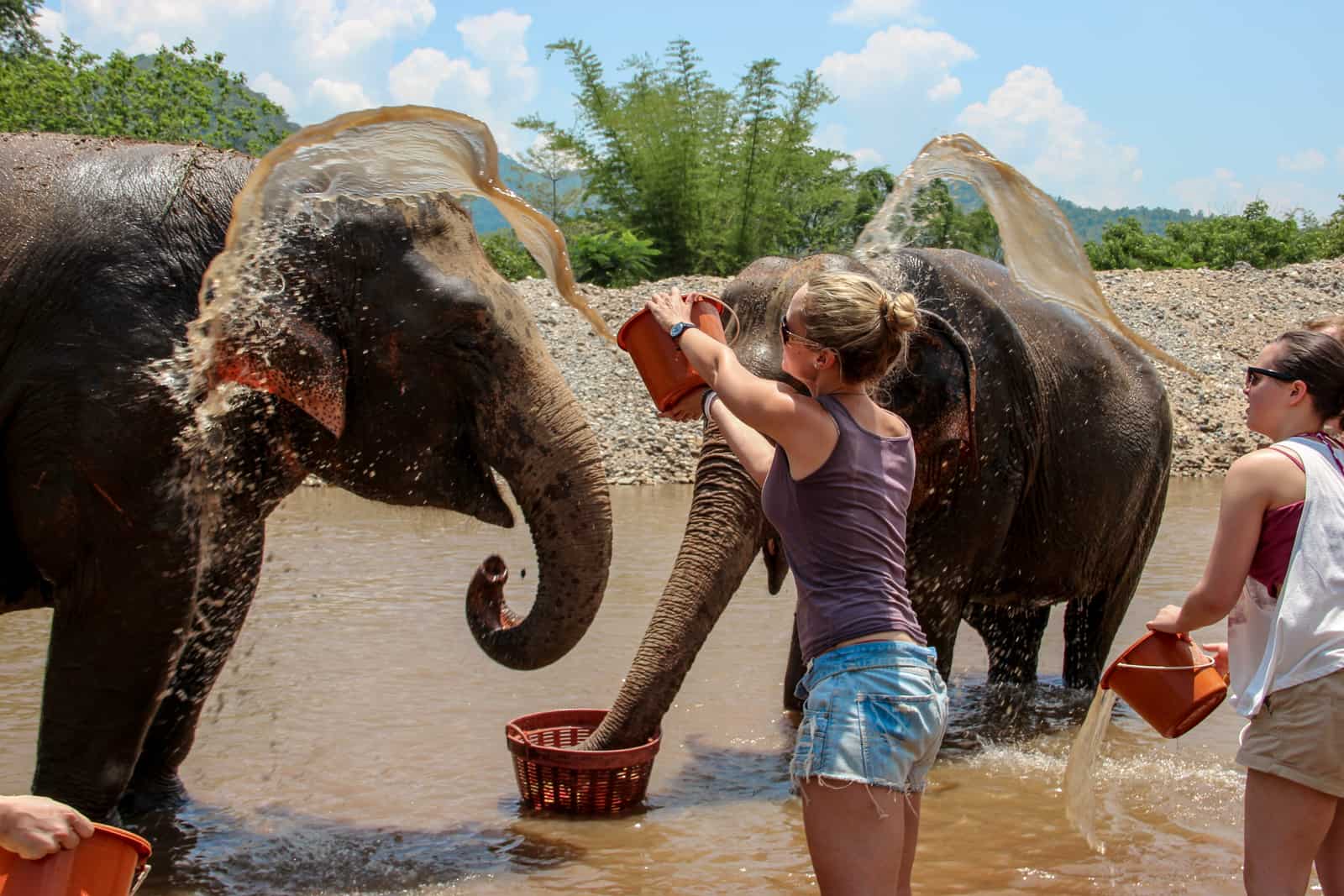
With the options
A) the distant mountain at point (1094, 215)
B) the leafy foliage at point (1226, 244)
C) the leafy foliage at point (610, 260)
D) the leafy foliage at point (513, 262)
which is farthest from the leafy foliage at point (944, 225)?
the leafy foliage at point (1226, 244)

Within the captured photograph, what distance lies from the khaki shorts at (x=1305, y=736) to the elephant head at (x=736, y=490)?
6.68ft

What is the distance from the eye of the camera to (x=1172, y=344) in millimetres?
25547

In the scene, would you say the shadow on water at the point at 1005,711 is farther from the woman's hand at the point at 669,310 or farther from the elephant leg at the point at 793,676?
the woman's hand at the point at 669,310

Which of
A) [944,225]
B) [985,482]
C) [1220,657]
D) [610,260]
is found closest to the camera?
[1220,657]

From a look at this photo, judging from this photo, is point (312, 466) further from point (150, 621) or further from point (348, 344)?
point (150, 621)

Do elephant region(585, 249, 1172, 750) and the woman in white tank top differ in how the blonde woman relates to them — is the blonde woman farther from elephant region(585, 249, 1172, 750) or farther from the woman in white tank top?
elephant region(585, 249, 1172, 750)

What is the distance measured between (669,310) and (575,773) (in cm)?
235

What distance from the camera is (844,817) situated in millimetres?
2969

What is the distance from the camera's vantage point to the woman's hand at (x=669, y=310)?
3.34m

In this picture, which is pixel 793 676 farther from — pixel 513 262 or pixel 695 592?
pixel 513 262

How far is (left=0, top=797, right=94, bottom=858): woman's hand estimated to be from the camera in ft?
8.05

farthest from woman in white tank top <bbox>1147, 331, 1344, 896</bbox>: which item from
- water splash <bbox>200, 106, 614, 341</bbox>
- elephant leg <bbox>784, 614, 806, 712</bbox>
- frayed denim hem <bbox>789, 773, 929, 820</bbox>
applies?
elephant leg <bbox>784, 614, 806, 712</bbox>

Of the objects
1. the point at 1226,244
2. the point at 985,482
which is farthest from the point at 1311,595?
the point at 1226,244

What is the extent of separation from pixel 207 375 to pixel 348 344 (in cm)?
57
